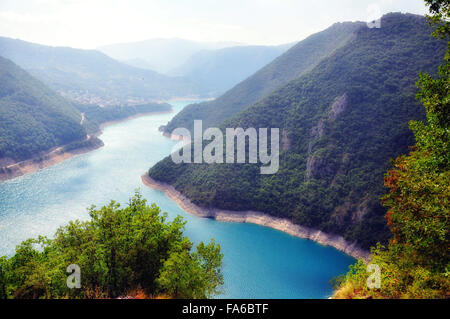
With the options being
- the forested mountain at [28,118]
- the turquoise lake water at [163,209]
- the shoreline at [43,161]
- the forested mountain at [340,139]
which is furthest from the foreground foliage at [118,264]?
the forested mountain at [28,118]

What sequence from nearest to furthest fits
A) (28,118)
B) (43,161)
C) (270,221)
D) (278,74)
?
(270,221), (43,161), (28,118), (278,74)

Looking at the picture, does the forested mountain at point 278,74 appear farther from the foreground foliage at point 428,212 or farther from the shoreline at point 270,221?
the foreground foliage at point 428,212

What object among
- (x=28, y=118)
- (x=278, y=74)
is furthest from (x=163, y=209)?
(x=28, y=118)

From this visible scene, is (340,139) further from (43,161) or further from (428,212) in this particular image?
(43,161)

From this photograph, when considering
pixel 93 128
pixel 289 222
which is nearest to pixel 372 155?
pixel 289 222

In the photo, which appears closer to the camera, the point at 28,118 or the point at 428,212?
the point at 428,212
